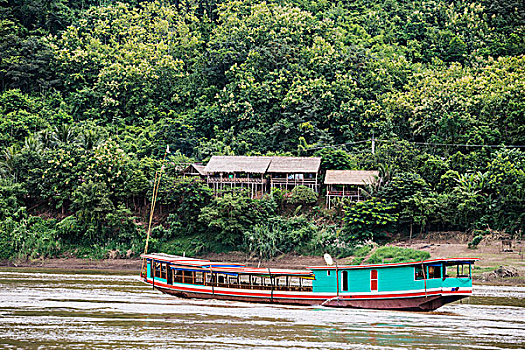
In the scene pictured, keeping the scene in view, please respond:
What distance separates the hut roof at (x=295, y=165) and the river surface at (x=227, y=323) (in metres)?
21.4

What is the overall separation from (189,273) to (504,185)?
981 inches

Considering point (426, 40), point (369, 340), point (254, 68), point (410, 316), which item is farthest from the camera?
point (426, 40)

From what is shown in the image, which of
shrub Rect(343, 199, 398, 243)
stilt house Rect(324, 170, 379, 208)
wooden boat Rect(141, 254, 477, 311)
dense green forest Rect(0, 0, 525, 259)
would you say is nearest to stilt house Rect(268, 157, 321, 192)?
stilt house Rect(324, 170, 379, 208)

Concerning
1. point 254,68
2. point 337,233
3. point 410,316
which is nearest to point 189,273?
point 410,316

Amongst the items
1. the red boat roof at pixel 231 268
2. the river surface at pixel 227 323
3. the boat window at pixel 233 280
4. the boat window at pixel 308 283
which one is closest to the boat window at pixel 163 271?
the red boat roof at pixel 231 268

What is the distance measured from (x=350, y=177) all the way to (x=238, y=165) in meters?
9.11

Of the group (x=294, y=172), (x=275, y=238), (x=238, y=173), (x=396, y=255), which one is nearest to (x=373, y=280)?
(x=396, y=255)

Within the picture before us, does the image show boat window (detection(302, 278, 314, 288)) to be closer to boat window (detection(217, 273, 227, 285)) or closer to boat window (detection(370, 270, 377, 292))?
boat window (detection(370, 270, 377, 292))

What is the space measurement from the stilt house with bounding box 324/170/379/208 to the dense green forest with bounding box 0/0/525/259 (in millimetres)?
1320

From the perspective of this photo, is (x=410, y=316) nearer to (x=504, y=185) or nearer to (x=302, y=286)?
(x=302, y=286)

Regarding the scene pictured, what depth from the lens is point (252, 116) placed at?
66312mm

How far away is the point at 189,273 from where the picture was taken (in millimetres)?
31109

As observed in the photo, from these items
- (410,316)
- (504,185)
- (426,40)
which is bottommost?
(410,316)

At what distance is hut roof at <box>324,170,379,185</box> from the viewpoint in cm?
5006
